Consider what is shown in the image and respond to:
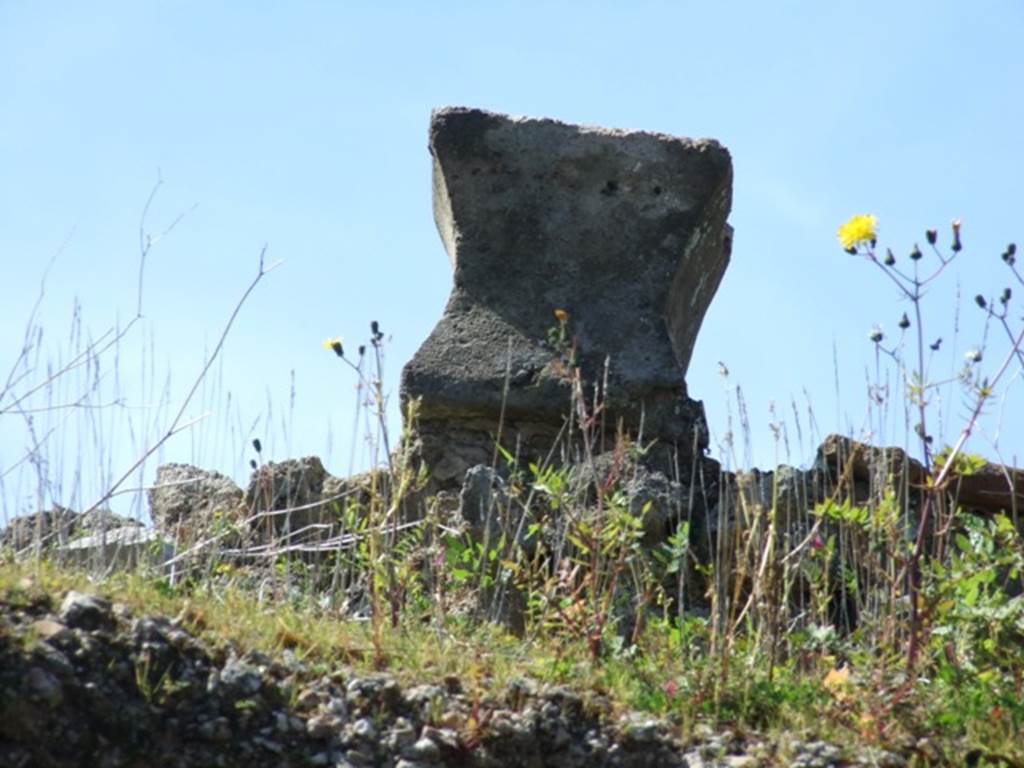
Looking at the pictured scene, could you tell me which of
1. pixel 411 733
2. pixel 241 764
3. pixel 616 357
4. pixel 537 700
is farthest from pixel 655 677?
pixel 616 357

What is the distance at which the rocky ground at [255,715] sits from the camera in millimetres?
3500

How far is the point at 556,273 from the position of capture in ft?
20.5

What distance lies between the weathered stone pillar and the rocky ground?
6.82ft

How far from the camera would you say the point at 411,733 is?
381 centimetres

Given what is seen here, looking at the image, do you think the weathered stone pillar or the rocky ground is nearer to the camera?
the rocky ground

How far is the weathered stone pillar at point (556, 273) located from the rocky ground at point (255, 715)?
6.82 ft

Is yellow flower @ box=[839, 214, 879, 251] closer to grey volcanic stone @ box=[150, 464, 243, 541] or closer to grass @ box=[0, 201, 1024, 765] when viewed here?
grass @ box=[0, 201, 1024, 765]

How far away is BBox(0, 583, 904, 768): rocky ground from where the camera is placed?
350 centimetres

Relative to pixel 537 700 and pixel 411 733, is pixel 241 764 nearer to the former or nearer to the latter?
pixel 411 733

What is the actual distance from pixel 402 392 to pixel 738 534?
1.79 m

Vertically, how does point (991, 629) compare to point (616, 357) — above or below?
below

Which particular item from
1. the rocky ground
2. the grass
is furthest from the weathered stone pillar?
the rocky ground

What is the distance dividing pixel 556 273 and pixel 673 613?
1435 millimetres

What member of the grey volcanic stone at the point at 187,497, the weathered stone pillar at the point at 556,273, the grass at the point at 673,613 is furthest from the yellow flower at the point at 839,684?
the grey volcanic stone at the point at 187,497
